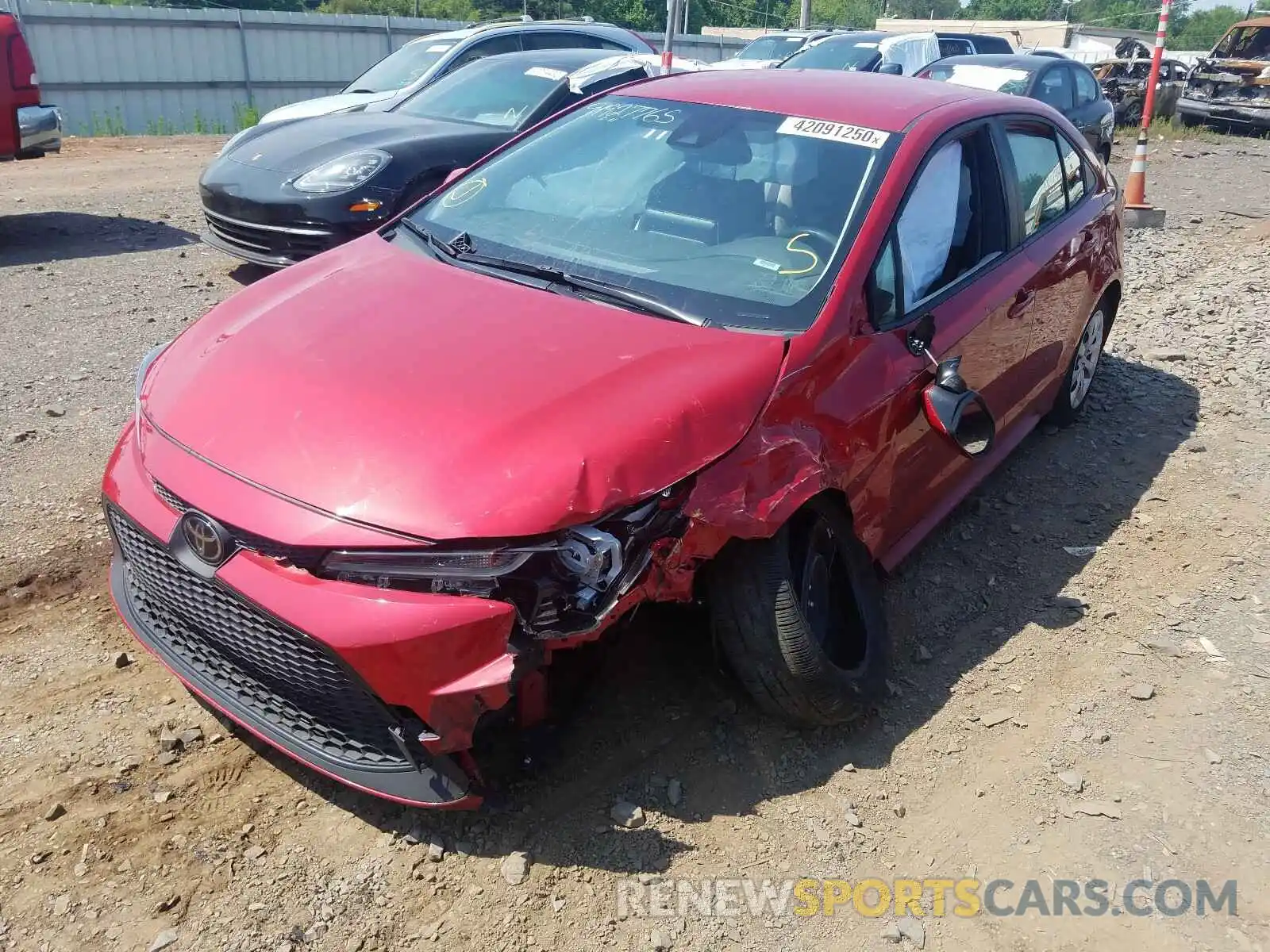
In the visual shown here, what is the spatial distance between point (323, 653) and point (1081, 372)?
4306 mm

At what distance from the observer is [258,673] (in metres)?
2.56

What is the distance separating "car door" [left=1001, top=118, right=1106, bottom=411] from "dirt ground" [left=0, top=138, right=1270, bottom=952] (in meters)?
0.70

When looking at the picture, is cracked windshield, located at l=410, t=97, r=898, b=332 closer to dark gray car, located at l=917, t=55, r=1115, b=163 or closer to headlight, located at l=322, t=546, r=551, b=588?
headlight, located at l=322, t=546, r=551, b=588

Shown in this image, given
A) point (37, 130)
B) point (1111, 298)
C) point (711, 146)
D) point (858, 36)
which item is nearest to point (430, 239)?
point (711, 146)

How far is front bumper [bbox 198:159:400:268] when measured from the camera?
249 inches

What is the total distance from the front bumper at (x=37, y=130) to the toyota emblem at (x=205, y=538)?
22.6ft

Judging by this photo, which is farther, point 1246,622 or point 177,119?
point 177,119

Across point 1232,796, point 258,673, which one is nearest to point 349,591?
point 258,673

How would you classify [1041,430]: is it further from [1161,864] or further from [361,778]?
[361,778]

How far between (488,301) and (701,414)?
2.71 ft

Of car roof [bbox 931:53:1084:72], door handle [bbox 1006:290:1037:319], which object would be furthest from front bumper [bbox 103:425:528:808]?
car roof [bbox 931:53:1084:72]

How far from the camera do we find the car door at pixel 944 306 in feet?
10.7

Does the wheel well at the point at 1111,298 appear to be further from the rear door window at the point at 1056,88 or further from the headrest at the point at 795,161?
the rear door window at the point at 1056,88

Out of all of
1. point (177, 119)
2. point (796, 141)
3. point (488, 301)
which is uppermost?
point (796, 141)
